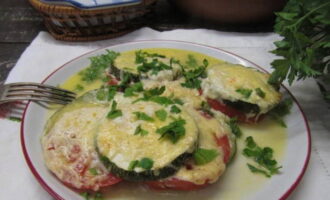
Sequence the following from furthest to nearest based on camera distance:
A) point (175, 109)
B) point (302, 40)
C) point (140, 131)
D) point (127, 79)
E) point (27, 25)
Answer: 1. point (27, 25)
2. point (127, 79)
3. point (302, 40)
4. point (175, 109)
5. point (140, 131)

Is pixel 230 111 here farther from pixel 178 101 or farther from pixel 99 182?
pixel 99 182

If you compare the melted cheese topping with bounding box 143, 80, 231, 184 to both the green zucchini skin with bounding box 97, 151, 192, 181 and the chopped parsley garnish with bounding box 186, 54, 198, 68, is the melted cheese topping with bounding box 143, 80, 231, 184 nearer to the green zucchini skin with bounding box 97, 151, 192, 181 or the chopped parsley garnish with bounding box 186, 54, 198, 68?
the green zucchini skin with bounding box 97, 151, 192, 181

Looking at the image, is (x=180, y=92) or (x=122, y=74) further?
(x=122, y=74)

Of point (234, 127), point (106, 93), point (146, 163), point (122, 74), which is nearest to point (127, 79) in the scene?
point (122, 74)

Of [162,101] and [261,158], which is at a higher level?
[162,101]

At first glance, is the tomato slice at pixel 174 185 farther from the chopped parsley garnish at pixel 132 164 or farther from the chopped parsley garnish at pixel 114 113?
the chopped parsley garnish at pixel 114 113

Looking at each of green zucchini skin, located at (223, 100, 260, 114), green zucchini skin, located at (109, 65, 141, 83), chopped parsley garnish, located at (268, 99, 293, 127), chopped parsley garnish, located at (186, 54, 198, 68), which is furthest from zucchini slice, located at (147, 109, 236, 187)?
chopped parsley garnish, located at (186, 54, 198, 68)
